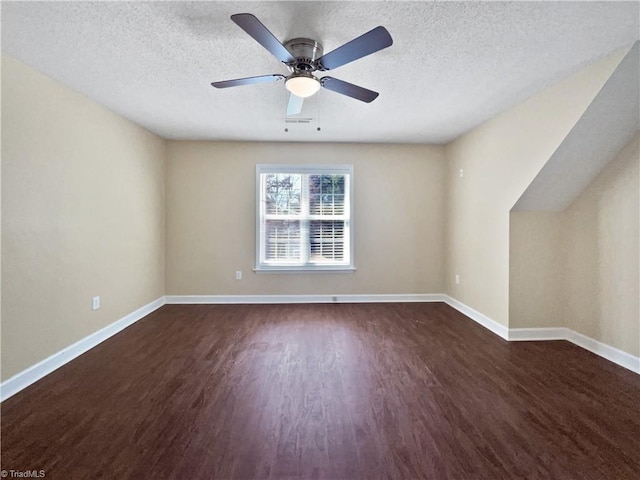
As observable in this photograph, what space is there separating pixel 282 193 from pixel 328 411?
3.24 meters

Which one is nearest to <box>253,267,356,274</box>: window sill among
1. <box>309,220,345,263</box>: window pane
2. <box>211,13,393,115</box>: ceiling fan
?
<box>309,220,345,263</box>: window pane

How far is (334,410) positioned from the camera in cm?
198

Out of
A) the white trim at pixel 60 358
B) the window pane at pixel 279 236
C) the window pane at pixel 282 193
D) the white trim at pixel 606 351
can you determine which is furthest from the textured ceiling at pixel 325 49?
the white trim at pixel 606 351

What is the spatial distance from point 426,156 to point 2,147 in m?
4.61

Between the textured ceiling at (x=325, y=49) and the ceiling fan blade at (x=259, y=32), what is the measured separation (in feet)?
0.60

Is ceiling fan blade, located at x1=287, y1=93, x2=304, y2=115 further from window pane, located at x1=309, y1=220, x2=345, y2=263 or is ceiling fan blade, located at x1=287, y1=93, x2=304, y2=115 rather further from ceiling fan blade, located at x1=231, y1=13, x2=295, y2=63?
window pane, located at x1=309, y1=220, x2=345, y2=263

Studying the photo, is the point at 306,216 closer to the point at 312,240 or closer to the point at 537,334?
the point at 312,240

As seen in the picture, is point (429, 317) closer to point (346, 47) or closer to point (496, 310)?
point (496, 310)

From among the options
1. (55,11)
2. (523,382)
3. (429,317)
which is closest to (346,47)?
(55,11)

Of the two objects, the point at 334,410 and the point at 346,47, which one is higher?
the point at 346,47

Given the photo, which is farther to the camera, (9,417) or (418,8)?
(9,417)

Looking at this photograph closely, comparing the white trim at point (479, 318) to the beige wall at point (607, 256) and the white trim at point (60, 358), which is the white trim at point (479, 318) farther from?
the white trim at point (60, 358)

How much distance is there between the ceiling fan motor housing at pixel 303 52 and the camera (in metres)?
1.96

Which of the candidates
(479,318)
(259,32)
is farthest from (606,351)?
(259,32)
